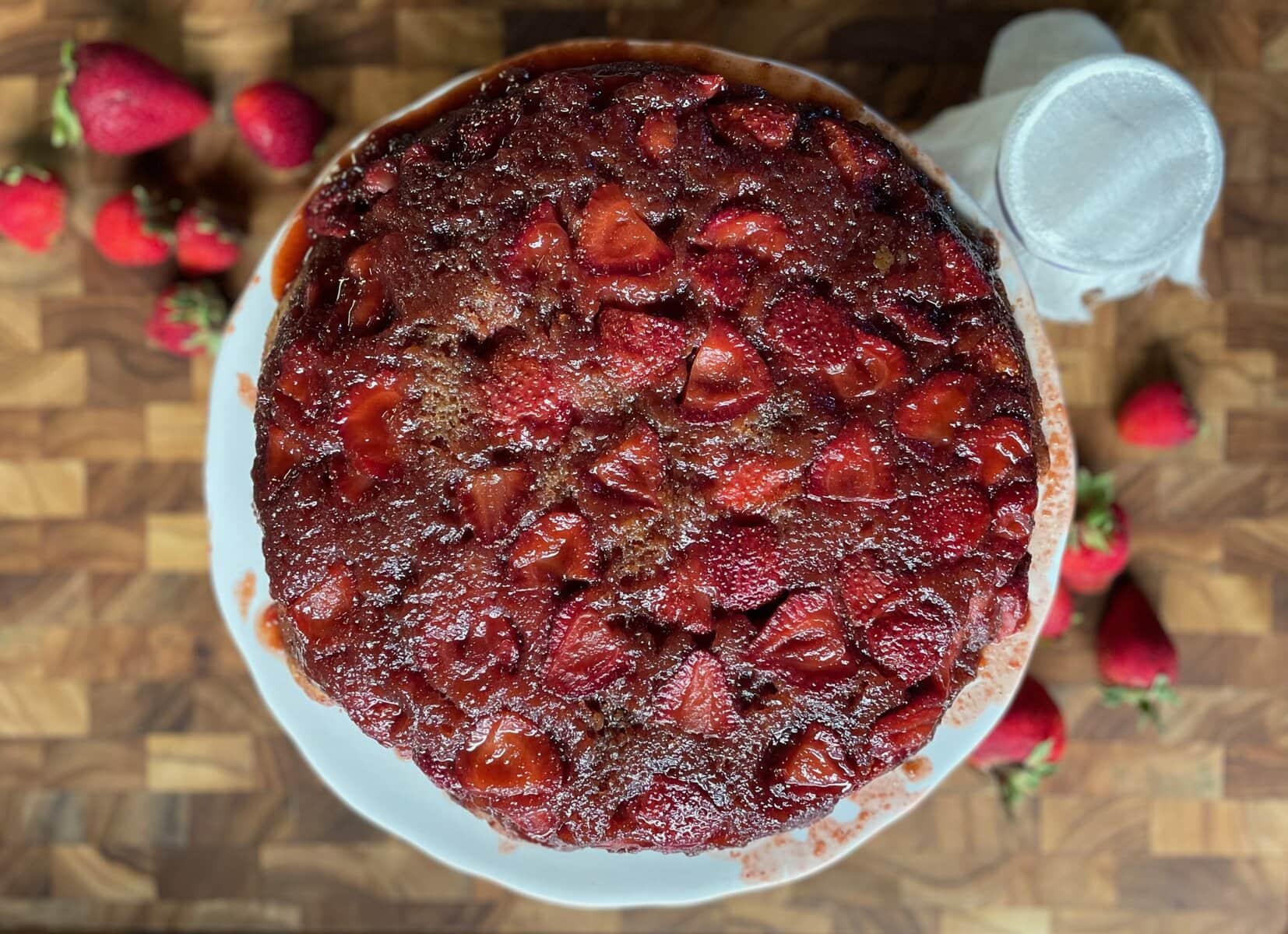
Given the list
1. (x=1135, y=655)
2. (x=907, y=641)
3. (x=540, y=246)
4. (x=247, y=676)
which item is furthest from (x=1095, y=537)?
(x=247, y=676)

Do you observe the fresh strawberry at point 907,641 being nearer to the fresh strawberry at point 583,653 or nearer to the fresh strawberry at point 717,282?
the fresh strawberry at point 583,653

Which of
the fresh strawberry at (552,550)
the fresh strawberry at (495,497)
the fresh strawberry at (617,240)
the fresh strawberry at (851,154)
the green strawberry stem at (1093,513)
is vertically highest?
the fresh strawberry at (851,154)

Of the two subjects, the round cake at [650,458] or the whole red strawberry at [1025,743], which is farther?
the whole red strawberry at [1025,743]

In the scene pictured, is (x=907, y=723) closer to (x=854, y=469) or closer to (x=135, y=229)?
(x=854, y=469)

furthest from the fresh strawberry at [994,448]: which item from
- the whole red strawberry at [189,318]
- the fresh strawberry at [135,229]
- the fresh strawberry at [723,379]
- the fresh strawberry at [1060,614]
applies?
the fresh strawberry at [135,229]

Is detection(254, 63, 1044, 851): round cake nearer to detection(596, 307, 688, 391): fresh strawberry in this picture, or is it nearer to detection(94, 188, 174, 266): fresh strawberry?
detection(596, 307, 688, 391): fresh strawberry

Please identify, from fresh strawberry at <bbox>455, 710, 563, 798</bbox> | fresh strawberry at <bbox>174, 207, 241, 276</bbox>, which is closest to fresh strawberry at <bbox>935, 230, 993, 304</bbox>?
fresh strawberry at <bbox>455, 710, 563, 798</bbox>

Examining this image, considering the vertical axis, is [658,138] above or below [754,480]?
above

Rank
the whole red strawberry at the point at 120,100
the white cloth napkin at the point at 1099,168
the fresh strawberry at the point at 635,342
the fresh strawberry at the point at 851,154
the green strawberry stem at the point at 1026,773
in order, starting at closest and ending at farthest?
the fresh strawberry at the point at 635,342 < the fresh strawberry at the point at 851,154 < the white cloth napkin at the point at 1099,168 < the whole red strawberry at the point at 120,100 < the green strawberry stem at the point at 1026,773
